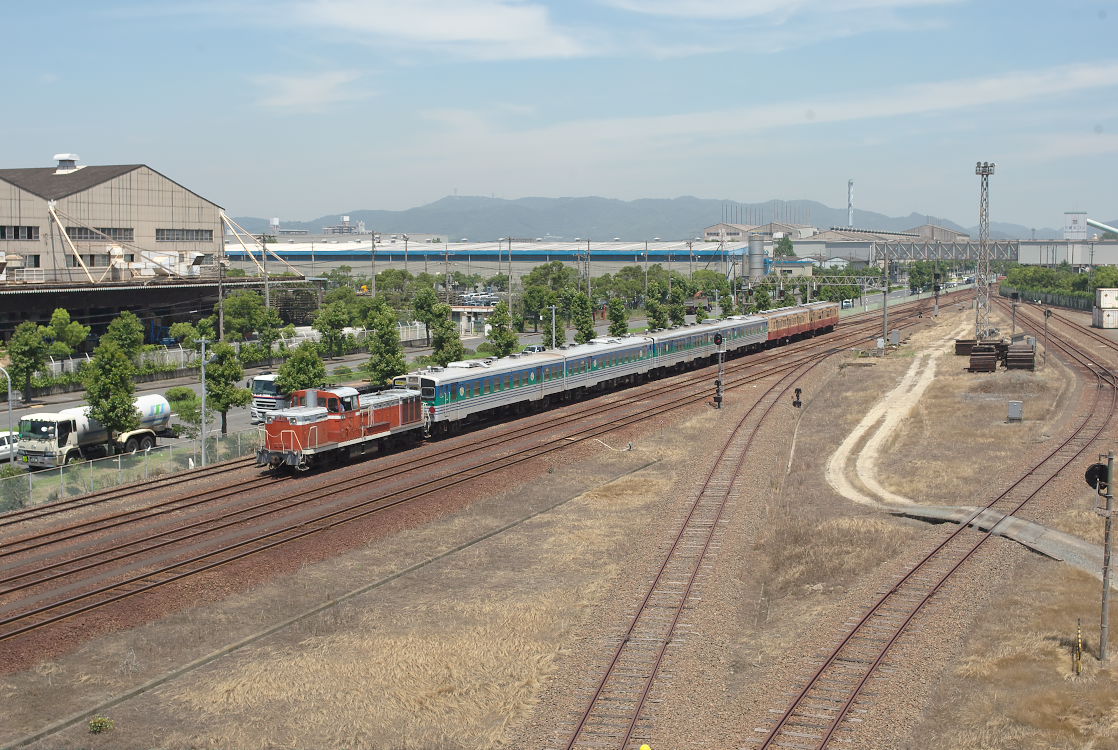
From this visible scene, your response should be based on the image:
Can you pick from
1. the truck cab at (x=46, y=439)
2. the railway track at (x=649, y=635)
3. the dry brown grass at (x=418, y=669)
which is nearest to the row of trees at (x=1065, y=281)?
the railway track at (x=649, y=635)

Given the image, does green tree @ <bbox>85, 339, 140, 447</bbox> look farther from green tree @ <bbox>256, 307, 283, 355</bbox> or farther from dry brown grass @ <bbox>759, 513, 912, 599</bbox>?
green tree @ <bbox>256, 307, 283, 355</bbox>

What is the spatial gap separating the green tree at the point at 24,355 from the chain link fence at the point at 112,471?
887 inches

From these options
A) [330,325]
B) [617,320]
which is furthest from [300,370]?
[617,320]

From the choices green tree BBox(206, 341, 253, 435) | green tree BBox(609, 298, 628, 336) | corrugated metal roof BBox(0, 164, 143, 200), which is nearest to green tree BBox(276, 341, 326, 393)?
green tree BBox(206, 341, 253, 435)

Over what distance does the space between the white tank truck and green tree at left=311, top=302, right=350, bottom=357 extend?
3568 centimetres

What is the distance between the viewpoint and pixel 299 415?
37125 mm

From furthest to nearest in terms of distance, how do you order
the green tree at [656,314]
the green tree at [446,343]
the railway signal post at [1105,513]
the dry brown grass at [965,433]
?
the green tree at [656,314] < the green tree at [446,343] < the dry brown grass at [965,433] < the railway signal post at [1105,513]

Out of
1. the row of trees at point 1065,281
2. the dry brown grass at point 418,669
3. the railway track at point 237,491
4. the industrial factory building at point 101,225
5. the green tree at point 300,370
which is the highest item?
the industrial factory building at point 101,225

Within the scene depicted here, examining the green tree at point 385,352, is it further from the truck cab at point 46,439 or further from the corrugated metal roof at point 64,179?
the corrugated metal roof at point 64,179

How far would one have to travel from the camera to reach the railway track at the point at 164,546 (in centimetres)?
2481

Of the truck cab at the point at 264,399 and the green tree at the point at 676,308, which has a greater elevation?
the green tree at the point at 676,308

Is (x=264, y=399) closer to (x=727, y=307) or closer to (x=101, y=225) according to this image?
(x=101, y=225)

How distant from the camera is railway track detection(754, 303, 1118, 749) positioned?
58.1 ft

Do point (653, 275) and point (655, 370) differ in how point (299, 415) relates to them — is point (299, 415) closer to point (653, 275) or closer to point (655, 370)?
point (655, 370)
